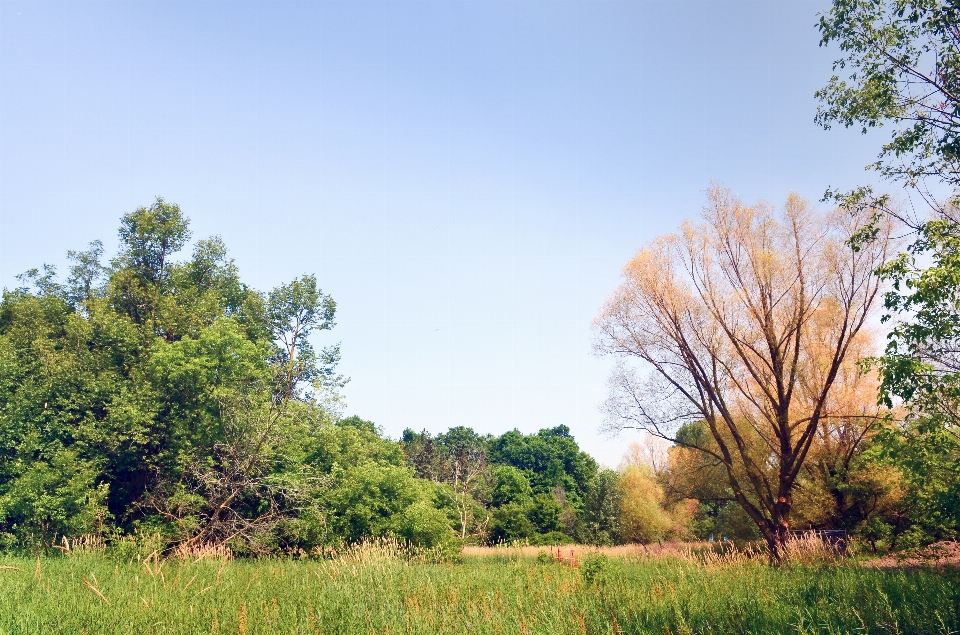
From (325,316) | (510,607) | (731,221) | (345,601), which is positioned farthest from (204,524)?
(731,221)

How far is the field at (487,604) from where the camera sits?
21.1 ft

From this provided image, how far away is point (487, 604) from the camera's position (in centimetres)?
820

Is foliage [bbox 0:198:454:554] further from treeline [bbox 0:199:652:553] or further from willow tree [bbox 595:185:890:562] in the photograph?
willow tree [bbox 595:185:890:562]

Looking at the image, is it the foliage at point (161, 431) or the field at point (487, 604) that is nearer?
the field at point (487, 604)

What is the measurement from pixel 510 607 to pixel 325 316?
25.9 meters

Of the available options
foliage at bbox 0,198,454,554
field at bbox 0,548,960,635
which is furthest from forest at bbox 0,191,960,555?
field at bbox 0,548,960,635

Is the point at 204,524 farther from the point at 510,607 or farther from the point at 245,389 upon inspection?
the point at 510,607

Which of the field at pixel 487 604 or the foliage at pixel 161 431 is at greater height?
the foliage at pixel 161 431

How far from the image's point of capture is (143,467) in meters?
22.1

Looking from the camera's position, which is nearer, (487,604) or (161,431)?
(487,604)

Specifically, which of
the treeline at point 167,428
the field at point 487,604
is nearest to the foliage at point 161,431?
the treeline at point 167,428

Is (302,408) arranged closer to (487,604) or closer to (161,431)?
(161,431)

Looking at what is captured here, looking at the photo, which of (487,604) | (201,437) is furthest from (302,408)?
(487,604)

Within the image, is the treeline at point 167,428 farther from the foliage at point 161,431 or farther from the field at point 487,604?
the field at point 487,604
